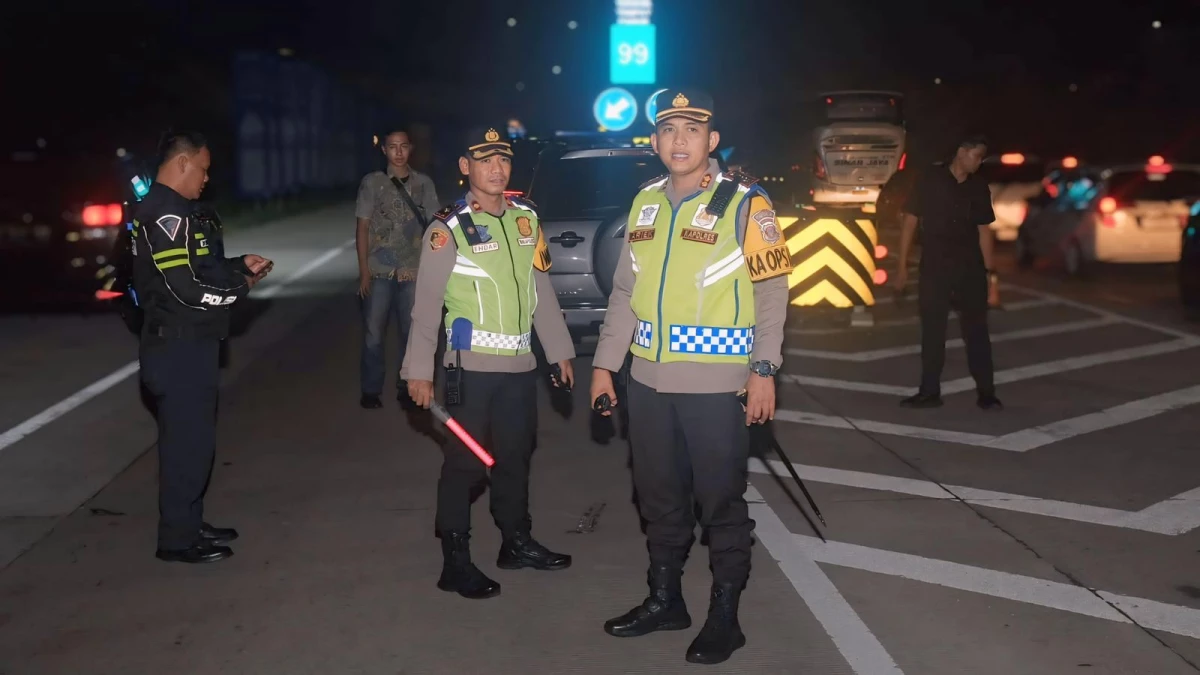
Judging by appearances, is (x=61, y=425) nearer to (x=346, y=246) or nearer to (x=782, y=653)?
(x=782, y=653)

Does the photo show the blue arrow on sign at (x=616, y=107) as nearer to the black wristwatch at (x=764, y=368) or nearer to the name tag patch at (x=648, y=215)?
the name tag patch at (x=648, y=215)

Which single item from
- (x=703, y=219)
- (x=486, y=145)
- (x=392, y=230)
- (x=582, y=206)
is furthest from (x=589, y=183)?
(x=703, y=219)

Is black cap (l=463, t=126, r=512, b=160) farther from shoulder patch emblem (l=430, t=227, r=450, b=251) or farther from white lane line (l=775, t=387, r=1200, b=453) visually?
white lane line (l=775, t=387, r=1200, b=453)

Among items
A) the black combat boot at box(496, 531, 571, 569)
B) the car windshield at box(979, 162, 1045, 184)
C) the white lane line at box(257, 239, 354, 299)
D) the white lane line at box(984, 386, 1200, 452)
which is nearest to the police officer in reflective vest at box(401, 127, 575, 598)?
the black combat boot at box(496, 531, 571, 569)

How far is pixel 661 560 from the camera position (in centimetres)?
514

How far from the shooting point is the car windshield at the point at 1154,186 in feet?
59.7

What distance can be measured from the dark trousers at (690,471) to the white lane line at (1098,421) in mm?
3922

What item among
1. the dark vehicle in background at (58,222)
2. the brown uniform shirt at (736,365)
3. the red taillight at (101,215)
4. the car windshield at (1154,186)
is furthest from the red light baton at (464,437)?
the car windshield at (1154,186)

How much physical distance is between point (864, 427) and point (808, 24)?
4877 centimetres

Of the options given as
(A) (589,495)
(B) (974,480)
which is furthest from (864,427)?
(A) (589,495)

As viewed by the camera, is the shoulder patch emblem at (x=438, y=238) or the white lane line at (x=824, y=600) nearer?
the white lane line at (x=824, y=600)

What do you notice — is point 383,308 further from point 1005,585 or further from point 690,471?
point 1005,585

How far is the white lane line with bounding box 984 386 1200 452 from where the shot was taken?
28.1ft

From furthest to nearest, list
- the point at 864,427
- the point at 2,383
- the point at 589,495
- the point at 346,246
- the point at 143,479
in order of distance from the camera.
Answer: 1. the point at 346,246
2. the point at 2,383
3. the point at 864,427
4. the point at 143,479
5. the point at 589,495
